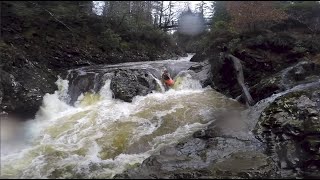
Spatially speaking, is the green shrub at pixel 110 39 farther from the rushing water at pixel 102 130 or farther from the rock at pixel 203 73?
the rushing water at pixel 102 130

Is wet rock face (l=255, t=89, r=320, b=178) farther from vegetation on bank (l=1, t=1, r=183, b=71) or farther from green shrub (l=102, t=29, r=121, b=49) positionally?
green shrub (l=102, t=29, r=121, b=49)

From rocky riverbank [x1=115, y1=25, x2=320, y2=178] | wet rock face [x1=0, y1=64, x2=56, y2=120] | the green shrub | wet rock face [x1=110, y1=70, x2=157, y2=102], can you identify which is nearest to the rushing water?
wet rock face [x1=110, y1=70, x2=157, y2=102]

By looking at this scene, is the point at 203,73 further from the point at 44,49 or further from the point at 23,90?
the point at 44,49

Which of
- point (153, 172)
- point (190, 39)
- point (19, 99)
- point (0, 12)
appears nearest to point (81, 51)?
point (0, 12)

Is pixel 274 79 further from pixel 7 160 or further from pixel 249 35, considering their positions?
pixel 7 160

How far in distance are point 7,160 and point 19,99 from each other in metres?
4.79

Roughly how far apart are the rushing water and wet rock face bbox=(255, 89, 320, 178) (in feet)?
6.18

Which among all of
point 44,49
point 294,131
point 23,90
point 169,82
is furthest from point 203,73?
point 44,49

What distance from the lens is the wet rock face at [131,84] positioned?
1233 centimetres

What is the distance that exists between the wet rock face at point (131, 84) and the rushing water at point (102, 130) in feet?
0.88

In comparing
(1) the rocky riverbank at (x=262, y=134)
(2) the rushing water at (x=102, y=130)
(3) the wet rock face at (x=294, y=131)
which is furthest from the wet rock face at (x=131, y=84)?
(3) the wet rock face at (x=294, y=131)

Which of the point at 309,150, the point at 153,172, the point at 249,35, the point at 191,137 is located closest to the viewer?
the point at 153,172

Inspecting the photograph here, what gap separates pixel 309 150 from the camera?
23.5 feet

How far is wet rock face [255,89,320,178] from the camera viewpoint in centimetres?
687
